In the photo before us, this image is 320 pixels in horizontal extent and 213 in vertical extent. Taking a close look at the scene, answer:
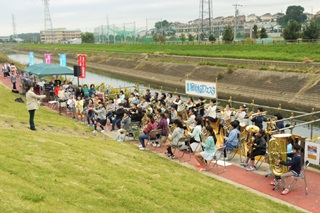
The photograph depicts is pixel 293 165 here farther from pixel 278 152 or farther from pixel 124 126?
pixel 124 126

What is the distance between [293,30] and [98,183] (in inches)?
1875

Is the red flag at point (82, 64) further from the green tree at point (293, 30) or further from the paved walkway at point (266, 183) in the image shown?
the green tree at point (293, 30)

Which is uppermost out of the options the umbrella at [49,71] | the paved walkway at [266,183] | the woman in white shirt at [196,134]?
the umbrella at [49,71]

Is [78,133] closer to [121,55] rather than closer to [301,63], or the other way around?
[301,63]

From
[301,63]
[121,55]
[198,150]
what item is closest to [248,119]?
[198,150]

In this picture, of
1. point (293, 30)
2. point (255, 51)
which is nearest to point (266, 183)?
point (255, 51)

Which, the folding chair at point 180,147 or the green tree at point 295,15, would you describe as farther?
the green tree at point 295,15

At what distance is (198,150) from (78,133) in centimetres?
518

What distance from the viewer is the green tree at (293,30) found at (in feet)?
160

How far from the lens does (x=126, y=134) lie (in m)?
14.5

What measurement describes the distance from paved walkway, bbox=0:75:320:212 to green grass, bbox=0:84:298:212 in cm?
52

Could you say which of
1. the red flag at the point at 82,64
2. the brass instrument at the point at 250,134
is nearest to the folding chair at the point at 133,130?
the brass instrument at the point at 250,134

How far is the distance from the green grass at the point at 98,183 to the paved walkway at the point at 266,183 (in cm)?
52

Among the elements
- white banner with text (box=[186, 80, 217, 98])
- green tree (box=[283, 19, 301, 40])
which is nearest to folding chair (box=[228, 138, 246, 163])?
white banner with text (box=[186, 80, 217, 98])
